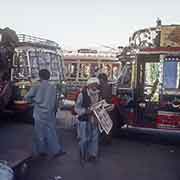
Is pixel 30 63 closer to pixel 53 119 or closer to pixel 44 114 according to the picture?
pixel 53 119

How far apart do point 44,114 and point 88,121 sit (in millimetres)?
842

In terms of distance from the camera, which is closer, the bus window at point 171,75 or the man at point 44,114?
the man at point 44,114

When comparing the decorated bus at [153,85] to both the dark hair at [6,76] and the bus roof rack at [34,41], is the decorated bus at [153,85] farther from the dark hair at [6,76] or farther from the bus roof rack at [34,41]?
the bus roof rack at [34,41]

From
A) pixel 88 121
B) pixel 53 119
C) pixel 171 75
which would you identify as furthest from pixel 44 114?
pixel 171 75

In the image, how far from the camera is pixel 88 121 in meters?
7.94

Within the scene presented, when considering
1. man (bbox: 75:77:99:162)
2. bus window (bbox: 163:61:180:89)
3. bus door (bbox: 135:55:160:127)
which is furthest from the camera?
bus door (bbox: 135:55:160:127)

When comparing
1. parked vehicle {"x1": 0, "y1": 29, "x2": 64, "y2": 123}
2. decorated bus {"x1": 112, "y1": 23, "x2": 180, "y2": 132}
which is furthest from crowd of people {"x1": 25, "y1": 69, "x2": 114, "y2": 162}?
parked vehicle {"x1": 0, "y1": 29, "x2": 64, "y2": 123}

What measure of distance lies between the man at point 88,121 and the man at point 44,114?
527 millimetres

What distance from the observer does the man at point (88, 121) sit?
7.89 m

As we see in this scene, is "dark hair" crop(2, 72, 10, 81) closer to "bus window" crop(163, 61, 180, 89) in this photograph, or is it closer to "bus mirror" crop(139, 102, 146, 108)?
"bus mirror" crop(139, 102, 146, 108)

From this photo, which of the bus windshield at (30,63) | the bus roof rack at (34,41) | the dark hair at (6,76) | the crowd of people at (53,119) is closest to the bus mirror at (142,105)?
the crowd of people at (53,119)

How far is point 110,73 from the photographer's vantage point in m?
26.6

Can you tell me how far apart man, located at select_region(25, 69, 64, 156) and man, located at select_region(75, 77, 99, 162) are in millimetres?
527

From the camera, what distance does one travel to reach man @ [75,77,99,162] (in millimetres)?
7891
